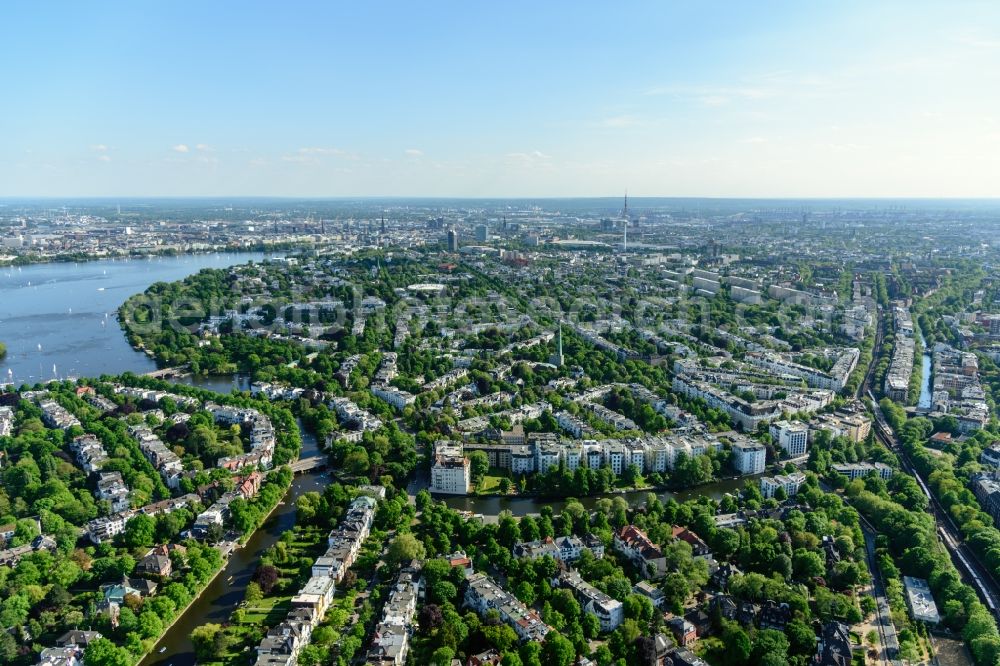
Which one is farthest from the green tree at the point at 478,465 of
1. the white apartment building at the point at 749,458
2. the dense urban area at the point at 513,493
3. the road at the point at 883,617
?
the road at the point at 883,617

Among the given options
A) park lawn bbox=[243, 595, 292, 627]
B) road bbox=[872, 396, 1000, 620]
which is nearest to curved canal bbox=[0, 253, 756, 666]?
park lawn bbox=[243, 595, 292, 627]

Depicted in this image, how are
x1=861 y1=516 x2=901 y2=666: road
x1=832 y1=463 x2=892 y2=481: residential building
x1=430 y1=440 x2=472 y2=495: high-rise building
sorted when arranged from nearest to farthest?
x1=861 y1=516 x2=901 y2=666: road < x1=430 y1=440 x2=472 y2=495: high-rise building < x1=832 y1=463 x2=892 y2=481: residential building

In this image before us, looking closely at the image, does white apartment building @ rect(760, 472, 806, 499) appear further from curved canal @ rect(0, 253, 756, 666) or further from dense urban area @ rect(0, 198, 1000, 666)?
curved canal @ rect(0, 253, 756, 666)

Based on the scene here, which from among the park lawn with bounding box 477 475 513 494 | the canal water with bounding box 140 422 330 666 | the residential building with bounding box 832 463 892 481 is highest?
the residential building with bounding box 832 463 892 481

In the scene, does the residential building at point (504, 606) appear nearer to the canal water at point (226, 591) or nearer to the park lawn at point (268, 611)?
the park lawn at point (268, 611)

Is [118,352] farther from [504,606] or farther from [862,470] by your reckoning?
[862,470]

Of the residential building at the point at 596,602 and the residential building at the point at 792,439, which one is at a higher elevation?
the residential building at the point at 792,439
